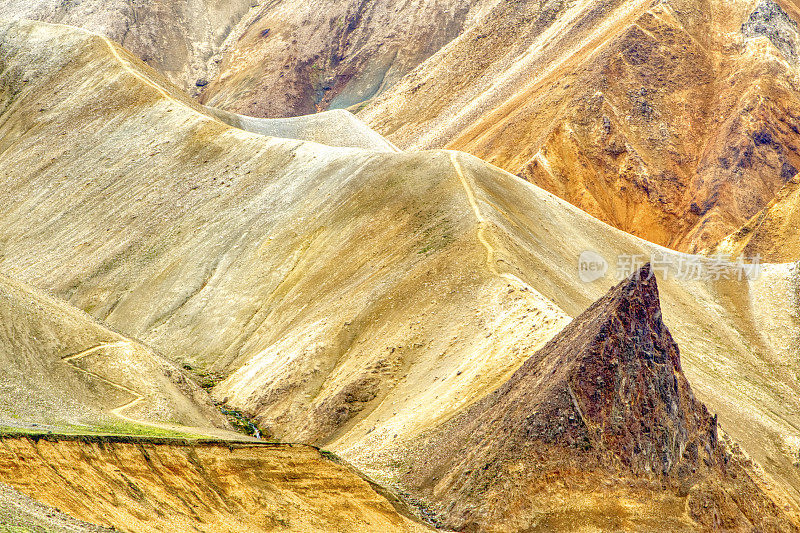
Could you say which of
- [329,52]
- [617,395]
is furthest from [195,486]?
[329,52]

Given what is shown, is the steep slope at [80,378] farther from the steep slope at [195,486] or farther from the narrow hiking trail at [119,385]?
the steep slope at [195,486]

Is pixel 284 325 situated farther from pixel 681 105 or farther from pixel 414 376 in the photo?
pixel 681 105

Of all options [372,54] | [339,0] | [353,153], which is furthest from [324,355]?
[339,0]

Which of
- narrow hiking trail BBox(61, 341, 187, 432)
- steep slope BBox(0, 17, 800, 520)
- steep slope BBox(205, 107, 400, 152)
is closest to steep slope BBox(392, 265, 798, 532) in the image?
steep slope BBox(0, 17, 800, 520)
